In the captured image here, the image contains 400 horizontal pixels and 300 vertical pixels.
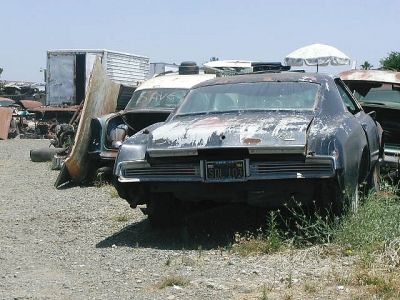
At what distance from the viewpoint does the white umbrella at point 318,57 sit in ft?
76.6

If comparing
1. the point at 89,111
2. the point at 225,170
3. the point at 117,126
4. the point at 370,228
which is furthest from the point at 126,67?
the point at 370,228

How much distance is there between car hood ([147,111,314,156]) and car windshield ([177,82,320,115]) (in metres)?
0.31

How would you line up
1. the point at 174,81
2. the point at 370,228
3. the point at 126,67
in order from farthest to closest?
the point at 126,67 < the point at 174,81 < the point at 370,228

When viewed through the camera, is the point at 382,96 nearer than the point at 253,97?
No

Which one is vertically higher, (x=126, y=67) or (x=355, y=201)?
(x=126, y=67)

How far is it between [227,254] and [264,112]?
5.05ft

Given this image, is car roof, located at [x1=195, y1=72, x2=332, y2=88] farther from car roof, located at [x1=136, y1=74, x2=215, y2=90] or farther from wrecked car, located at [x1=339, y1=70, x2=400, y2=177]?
car roof, located at [x1=136, y1=74, x2=215, y2=90]

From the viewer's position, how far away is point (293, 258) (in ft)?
18.6

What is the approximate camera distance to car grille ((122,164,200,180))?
20.5 feet

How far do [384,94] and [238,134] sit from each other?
5.33 metres

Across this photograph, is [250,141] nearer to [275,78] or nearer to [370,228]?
[370,228]

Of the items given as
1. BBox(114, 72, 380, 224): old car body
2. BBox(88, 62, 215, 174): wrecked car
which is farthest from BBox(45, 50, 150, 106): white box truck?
BBox(114, 72, 380, 224): old car body

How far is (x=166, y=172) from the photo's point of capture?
6355 millimetres

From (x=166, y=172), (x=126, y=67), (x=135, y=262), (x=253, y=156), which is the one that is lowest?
(x=135, y=262)
